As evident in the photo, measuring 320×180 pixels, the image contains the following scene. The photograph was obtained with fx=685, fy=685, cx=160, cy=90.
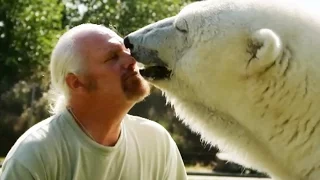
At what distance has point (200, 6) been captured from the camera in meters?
2.77

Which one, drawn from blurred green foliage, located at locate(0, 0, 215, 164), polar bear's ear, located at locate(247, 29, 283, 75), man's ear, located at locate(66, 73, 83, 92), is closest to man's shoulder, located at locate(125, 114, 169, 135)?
man's ear, located at locate(66, 73, 83, 92)

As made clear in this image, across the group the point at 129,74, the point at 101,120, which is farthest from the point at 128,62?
the point at 101,120

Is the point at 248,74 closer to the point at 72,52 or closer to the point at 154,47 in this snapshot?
the point at 154,47

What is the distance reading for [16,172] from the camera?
2906 mm

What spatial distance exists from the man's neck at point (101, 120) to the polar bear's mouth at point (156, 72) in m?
0.35

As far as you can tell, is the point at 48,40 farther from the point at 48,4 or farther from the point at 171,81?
the point at 171,81

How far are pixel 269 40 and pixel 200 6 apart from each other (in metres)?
0.41

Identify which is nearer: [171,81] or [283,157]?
[283,157]

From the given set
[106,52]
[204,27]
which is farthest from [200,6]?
[106,52]

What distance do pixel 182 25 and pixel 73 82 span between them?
2.43ft

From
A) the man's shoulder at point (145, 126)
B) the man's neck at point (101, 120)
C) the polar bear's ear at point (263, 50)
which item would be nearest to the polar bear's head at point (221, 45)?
the polar bear's ear at point (263, 50)

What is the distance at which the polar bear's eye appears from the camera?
109 inches

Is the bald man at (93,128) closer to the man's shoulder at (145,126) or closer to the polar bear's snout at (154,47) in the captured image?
the man's shoulder at (145,126)

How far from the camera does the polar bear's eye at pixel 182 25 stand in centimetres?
277
